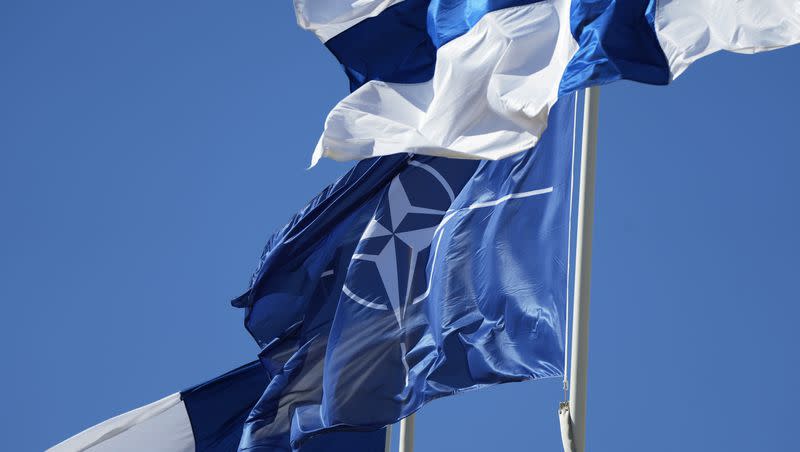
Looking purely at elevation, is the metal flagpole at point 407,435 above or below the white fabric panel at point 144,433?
below

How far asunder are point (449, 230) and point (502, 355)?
184cm

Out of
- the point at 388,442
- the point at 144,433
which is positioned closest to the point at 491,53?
the point at 388,442

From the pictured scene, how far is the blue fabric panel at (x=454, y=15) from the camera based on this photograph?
50.4 ft

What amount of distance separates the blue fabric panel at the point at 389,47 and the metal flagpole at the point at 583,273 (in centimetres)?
281

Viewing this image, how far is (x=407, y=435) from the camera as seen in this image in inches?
732

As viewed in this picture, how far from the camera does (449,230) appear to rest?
15727mm

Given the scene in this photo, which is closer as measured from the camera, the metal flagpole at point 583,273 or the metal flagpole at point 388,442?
the metal flagpole at point 583,273

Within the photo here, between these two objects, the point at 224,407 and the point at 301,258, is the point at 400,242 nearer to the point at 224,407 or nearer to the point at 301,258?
the point at 301,258

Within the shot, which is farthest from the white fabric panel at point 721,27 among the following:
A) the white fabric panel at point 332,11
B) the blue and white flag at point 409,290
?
the white fabric panel at point 332,11

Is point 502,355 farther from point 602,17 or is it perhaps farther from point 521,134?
point 602,17

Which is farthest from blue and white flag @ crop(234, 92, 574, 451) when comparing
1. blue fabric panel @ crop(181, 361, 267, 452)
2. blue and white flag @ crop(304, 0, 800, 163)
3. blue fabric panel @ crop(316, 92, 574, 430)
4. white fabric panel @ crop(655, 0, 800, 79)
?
white fabric panel @ crop(655, 0, 800, 79)

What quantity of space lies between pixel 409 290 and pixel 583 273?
2.98m

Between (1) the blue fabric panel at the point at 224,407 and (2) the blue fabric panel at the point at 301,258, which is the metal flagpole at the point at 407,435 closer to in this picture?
(2) the blue fabric panel at the point at 301,258

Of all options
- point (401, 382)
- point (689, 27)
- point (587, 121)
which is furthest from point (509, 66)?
point (401, 382)
